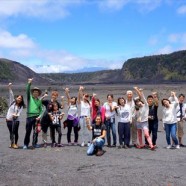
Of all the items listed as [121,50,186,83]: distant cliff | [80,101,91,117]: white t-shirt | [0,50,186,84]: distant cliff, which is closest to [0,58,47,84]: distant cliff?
[0,50,186,84]: distant cliff

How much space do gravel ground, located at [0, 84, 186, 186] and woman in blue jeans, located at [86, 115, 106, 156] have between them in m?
0.26

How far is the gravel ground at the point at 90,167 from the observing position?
28.5 feet

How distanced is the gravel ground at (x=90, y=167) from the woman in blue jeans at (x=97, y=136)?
0.26 meters

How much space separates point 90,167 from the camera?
9.80 metres

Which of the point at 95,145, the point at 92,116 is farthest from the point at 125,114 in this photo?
the point at 95,145

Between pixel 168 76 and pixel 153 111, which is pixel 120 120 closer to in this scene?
pixel 153 111

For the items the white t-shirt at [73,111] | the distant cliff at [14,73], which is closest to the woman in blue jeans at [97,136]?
the white t-shirt at [73,111]

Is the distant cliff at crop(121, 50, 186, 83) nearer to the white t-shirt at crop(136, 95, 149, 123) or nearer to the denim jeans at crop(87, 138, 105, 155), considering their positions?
the white t-shirt at crop(136, 95, 149, 123)

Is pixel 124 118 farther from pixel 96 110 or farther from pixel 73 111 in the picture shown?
pixel 73 111

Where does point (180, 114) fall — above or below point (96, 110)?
below

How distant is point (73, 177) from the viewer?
8.95 meters

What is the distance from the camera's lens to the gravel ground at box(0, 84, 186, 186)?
342 inches

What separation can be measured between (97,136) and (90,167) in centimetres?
188

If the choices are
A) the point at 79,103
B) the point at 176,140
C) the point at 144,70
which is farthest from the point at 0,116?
the point at 144,70
